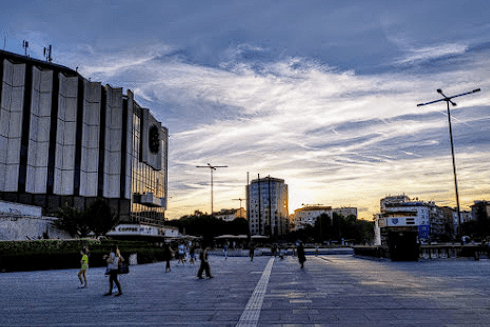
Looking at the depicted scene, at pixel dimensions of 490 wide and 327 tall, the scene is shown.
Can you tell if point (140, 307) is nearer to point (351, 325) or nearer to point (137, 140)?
point (351, 325)

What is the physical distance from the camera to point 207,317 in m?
9.09

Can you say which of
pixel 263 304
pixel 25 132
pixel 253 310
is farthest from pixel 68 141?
pixel 253 310

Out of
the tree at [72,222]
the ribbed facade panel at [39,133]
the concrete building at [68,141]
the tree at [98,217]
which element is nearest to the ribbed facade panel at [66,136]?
the concrete building at [68,141]

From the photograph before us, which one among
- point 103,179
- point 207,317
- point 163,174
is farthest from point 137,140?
point 207,317

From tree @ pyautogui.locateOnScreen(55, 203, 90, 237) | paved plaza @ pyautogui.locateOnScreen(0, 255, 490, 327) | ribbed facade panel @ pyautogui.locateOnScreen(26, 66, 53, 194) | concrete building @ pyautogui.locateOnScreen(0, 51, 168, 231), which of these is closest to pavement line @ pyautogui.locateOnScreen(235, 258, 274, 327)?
paved plaza @ pyautogui.locateOnScreen(0, 255, 490, 327)

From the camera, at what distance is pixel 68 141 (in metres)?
60.4

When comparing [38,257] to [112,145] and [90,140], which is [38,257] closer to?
[90,140]

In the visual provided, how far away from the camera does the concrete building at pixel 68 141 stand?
5519 centimetres

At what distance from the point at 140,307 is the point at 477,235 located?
435ft

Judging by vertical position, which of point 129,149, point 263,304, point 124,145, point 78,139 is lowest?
point 263,304

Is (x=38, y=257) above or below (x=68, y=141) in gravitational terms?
below

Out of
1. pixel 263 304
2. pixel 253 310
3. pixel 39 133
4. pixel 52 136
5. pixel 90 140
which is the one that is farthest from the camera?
pixel 90 140

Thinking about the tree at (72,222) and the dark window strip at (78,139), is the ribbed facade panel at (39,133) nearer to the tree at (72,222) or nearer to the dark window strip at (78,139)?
the dark window strip at (78,139)

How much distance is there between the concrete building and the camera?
55.2 metres
